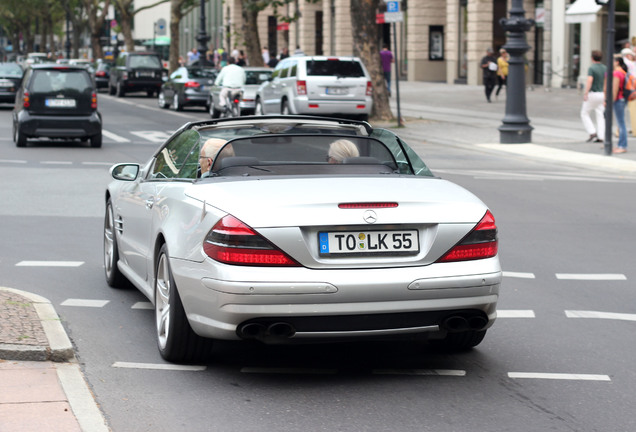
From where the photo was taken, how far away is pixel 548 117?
31.3 metres

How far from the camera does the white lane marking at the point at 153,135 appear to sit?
25212mm

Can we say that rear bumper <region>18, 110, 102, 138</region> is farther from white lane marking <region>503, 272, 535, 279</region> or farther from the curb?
the curb

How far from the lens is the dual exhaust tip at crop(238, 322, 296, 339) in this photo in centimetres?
571

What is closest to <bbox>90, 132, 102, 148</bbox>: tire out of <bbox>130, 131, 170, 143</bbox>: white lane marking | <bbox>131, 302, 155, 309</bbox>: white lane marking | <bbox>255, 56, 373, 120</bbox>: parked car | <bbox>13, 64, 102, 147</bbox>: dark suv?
<bbox>13, 64, 102, 147</bbox>: dark suv

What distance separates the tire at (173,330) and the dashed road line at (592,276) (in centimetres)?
399

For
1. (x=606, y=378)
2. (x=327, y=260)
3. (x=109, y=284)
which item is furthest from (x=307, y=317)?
(x=109, y=284)

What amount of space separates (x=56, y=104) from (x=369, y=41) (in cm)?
1112

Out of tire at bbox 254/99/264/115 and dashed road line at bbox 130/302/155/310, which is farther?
tire at bbox 254/99/264/115

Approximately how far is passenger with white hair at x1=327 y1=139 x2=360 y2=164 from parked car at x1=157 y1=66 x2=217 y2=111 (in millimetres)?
29058

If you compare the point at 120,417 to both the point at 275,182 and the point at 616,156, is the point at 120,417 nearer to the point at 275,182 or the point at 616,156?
the point at 275,182

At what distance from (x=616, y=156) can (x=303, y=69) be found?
9846 millimetres

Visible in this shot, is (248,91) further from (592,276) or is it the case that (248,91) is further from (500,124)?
(592,276)

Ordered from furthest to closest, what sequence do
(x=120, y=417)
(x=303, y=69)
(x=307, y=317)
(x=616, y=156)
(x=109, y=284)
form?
(x=303, y=69), (x=616, y=156), (x=109, y=284), (x=307, y=317), (x=120, y=417)

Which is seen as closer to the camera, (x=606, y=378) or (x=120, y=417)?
(x=120, y=417)
